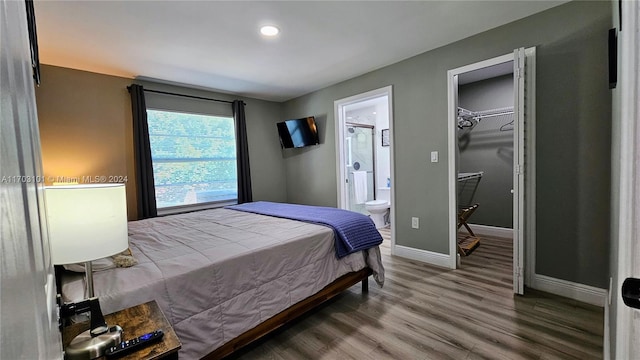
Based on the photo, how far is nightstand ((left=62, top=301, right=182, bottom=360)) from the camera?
95 cm

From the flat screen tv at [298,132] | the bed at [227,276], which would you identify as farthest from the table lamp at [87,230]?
the flat screen tv at [298,132]

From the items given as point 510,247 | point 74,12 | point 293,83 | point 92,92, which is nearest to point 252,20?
point 74,12

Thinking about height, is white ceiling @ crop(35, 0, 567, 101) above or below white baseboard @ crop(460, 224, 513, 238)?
above

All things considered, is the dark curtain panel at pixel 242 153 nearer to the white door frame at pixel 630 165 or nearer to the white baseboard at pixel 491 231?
the white baseboard at pixel 491 231

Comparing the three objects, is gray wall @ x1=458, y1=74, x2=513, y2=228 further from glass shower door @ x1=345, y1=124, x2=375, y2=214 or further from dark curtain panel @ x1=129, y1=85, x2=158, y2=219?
dark curtain panel @ x1=129, y1=85, x2=158, y2=219

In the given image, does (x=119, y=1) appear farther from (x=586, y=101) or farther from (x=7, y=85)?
(x=586, y=101)

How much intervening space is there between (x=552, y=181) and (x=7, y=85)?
3.14 metres

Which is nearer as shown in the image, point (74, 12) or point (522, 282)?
point (74, 12)

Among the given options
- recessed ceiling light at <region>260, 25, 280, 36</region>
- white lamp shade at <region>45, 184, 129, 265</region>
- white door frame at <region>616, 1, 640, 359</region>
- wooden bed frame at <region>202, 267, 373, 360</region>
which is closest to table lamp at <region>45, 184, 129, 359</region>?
white lamp shade at <region>45, 184, 129, 265</region>

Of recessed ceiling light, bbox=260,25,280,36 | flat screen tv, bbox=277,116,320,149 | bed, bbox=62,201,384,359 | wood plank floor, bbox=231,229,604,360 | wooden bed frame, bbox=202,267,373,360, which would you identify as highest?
recessed ceiling light, bbox=260,25,280,36

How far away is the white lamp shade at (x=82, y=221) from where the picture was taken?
0.89 m

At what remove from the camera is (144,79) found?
3551 millimetres

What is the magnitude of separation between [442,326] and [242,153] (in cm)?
351

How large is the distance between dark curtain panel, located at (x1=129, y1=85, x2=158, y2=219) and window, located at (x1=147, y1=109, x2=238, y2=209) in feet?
0.55
